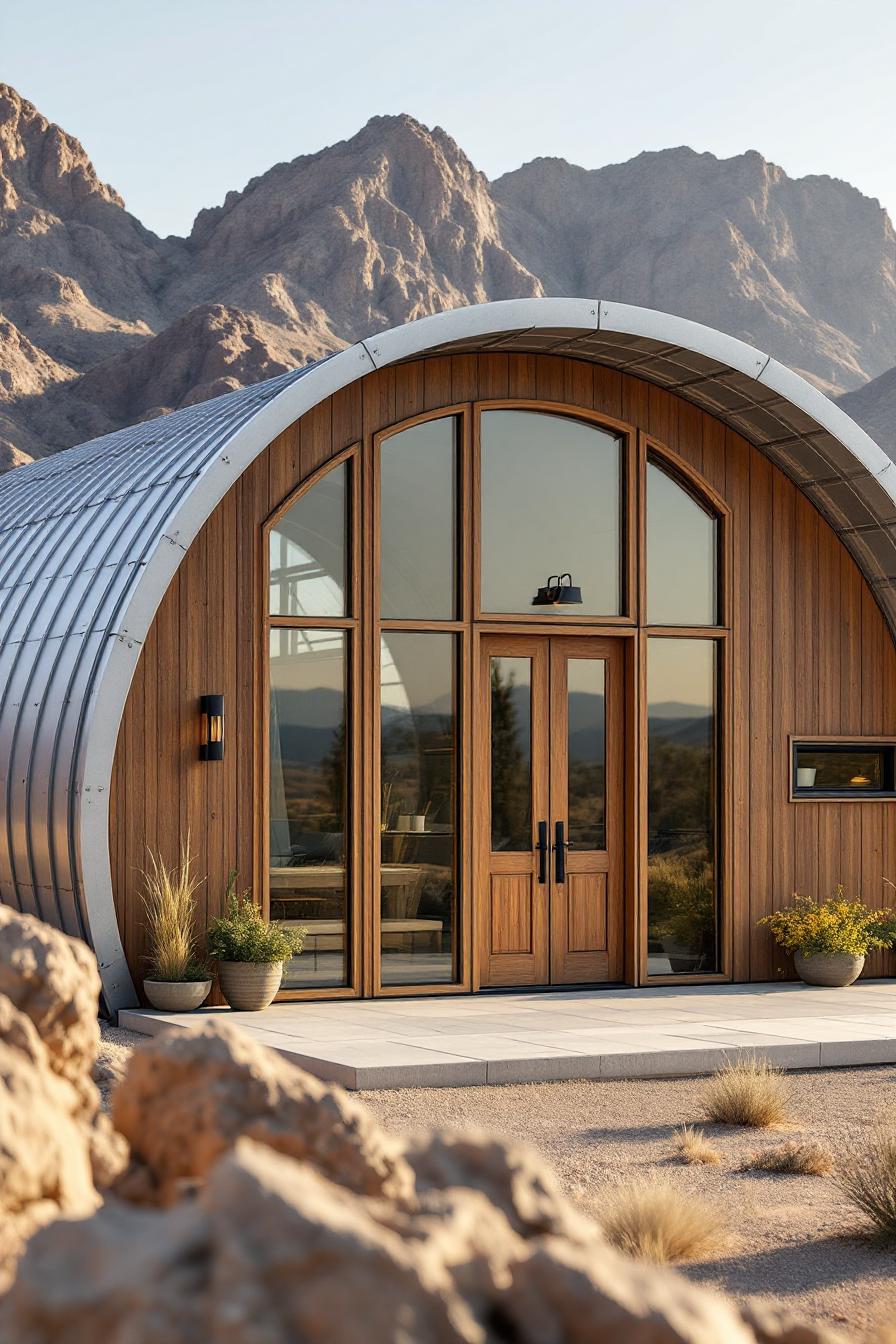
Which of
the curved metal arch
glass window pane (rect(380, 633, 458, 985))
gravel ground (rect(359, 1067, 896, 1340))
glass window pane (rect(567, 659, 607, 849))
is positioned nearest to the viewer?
gravel ground (rect(359, 1067, 896, 1340))

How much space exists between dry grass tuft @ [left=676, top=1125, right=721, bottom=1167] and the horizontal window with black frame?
6739 millimetres

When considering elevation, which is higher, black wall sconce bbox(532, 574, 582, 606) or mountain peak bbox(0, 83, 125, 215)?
mountain peak bbox(0, 83, 125, 215)

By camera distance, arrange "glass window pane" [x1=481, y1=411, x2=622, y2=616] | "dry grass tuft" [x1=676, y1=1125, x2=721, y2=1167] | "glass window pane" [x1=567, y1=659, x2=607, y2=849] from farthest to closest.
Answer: "glass window pane" [x1=567, y1=659, x2=607, y2=849]
"glass window pane" [x1=481, y1=411, x2=622, y2=616]
"dry grass tuft" [x1=676, y1=1125, x2=721, y2=1167]

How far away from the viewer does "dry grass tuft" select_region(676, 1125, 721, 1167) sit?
730 centimetres

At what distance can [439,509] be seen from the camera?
1281 cm

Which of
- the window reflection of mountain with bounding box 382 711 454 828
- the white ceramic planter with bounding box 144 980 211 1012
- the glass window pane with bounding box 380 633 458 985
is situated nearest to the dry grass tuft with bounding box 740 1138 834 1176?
the white ceramic planter with bounding box 144 980 211 1012

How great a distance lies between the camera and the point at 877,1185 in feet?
20.5

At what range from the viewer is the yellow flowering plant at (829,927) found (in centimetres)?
1345

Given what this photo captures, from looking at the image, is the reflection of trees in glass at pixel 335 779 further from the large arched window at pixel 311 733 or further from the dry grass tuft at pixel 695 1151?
the dry grass tuft at pixel 695 1151

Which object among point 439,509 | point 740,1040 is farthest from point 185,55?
point 740,1040

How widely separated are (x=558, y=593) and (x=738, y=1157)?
20.1 feet

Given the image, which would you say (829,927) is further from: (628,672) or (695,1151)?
(695,1151)

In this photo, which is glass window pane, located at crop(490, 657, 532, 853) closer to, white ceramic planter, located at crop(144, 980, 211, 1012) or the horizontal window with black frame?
the horizontal window with black frame

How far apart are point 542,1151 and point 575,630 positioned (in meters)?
6.22
